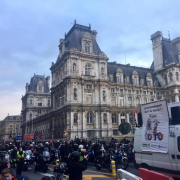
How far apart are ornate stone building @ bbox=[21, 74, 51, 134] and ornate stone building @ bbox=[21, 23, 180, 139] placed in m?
19.2

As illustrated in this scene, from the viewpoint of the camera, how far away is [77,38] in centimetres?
4631

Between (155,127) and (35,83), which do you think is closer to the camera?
(155,127)

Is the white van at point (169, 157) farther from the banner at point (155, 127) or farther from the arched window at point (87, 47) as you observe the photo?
the arched window at point (87, 47)

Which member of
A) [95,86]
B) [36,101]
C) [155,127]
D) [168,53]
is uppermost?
[168,53]

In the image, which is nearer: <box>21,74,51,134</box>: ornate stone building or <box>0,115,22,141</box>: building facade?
<box>21,74,51,134</box>: ornate stone building

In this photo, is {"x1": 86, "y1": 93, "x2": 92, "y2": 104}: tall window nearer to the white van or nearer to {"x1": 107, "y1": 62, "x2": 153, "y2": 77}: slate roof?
{"x1": 107, "y1": 62, "x2": 153, "y2": 77}: slate roof


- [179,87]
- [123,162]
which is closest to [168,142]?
[123,162]

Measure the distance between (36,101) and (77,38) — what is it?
125ft

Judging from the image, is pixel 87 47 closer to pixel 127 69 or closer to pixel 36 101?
pixel 127 69

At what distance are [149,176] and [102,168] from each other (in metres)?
8.50

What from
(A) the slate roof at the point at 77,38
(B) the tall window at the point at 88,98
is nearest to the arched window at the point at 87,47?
(A) the slate roof at the point at 77,38

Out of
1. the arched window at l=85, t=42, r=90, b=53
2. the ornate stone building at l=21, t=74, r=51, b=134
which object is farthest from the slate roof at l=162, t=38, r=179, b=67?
the ornate stone building at l=21, t=74, r=51, b=134

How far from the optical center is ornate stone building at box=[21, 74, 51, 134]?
74.1 metres

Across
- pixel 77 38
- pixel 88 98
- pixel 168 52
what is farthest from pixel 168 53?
pixel 88 98
